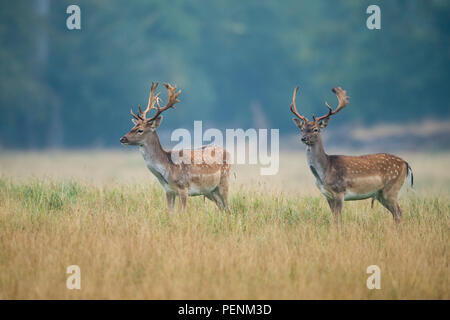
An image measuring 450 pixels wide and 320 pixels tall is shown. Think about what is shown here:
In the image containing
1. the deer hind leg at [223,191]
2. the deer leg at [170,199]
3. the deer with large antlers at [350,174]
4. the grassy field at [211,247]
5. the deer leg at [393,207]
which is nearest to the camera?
the grassy field at [211,247]

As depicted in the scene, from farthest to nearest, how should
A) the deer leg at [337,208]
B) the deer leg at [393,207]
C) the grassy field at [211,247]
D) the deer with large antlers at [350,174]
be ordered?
1. the deer leg at [393,207]
2. the deer with large antlers at [350,174]
3. the deer leg at [337,208]
4. the grassy field at [211,247]

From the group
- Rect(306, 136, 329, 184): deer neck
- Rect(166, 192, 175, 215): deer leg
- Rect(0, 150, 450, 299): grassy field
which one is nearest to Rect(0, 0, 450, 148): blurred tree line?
Rect(0, 150, 450, 299): grassy field

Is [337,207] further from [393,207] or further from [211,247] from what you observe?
[211,247]

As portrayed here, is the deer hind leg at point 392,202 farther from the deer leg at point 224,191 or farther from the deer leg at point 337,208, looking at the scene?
the deer leg at point 224,191

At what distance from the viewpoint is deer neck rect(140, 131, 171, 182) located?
27.4ft

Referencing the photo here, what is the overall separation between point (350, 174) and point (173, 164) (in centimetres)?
235

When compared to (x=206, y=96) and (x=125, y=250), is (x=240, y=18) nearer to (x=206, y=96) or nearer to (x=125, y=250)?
(x=206, y=96)

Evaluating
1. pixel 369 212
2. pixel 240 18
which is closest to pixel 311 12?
pixel 240 18

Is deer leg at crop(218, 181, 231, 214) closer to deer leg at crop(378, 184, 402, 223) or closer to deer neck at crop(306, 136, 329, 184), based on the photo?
deer neck at crop(306, 136, 329, 184)

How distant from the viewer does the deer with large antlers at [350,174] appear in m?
8.12

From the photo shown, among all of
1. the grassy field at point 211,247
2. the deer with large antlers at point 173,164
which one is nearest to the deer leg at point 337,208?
the grassy field at point 211,247

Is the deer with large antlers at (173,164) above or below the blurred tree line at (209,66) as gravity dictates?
below

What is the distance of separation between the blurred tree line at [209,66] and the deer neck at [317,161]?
29.4 m

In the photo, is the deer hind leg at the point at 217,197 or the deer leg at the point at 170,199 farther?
the deer hind leg at the point at 217,197
